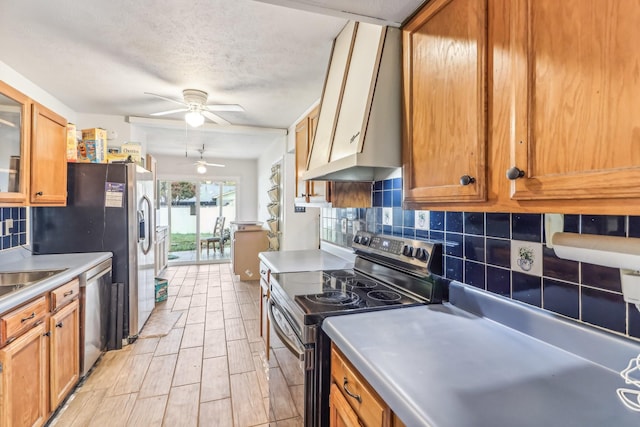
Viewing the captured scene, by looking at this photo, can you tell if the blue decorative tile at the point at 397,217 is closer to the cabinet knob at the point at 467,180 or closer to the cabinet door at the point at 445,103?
the cabinet door at the point at 445,103

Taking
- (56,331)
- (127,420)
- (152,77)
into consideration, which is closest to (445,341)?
(127,420)

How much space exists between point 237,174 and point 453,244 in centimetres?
640

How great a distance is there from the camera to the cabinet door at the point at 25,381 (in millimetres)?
1422

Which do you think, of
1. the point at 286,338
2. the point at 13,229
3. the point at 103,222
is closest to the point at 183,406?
the point at 286,338

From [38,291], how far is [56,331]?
0.39 m

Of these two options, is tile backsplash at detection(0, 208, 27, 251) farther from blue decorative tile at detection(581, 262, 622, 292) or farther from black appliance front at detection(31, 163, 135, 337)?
blue decorative tile at detection(581, 262, 622, 292)

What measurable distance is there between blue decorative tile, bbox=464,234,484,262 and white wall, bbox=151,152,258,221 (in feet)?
20.5

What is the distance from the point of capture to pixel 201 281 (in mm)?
5156

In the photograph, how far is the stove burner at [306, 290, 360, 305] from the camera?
137 cm

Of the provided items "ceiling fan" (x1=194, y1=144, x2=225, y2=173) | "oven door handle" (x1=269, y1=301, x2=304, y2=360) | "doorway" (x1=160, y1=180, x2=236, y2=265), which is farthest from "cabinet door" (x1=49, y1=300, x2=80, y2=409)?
"doorway" (x1=160, y1=180, x2=236, y2=265)

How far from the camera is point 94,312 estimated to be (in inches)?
96.7

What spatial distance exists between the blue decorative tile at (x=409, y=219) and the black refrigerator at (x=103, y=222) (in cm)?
242

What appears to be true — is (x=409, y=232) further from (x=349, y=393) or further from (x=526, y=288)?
(x=349, y=393)

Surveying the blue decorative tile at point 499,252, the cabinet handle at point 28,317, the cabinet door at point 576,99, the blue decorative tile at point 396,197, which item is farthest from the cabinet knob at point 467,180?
the cabinet handle at point 28,317
